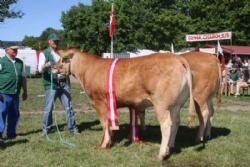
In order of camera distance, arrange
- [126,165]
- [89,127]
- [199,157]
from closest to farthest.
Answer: [126,165] < [199,157] < [89,127]

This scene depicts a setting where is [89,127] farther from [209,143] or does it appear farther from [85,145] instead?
[209,143]

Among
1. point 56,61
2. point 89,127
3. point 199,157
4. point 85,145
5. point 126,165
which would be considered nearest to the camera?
point 126,165

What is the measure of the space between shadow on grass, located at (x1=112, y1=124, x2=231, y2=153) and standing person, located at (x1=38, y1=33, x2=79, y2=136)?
43.6 inches

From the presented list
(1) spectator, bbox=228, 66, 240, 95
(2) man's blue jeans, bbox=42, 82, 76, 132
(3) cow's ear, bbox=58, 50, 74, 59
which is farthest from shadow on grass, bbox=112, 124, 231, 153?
(1) spectator, bbox=228, 66, 240, 95

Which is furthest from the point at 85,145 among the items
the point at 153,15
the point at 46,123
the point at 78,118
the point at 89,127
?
the point at 153,15

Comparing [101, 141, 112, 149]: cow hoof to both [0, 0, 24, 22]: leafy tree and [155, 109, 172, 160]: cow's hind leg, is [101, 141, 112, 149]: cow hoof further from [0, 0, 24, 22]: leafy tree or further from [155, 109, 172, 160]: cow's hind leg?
[0, 0, 24, 22]: leafy tree

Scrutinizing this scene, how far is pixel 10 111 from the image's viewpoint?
10148 mm

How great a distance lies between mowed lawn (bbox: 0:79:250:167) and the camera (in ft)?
25.7

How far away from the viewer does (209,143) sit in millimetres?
9383

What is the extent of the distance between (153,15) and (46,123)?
56628 mm

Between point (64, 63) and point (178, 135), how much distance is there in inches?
117

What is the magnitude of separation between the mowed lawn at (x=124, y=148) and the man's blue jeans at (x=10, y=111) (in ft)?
0.84

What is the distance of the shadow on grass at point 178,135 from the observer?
30.7ft

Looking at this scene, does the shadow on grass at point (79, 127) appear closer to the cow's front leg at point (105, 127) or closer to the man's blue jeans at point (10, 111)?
the man's blue jeans at point (10, 111)
